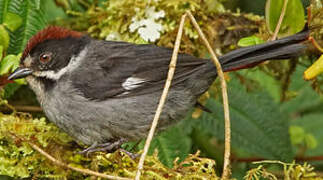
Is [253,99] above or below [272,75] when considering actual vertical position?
below

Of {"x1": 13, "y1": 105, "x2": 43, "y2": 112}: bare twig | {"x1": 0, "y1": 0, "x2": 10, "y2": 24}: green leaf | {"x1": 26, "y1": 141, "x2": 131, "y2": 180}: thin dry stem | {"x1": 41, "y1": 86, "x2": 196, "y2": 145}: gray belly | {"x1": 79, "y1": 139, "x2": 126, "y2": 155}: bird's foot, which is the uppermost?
{"x1": 0, "y1": 0, "x2": 10, "y2": 24}: green leaf

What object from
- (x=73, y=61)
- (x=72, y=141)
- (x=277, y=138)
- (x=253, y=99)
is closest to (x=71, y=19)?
(x=73, y=61)

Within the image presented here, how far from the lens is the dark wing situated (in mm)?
3146

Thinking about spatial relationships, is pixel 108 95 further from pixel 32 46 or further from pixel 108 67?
pixel 32 46

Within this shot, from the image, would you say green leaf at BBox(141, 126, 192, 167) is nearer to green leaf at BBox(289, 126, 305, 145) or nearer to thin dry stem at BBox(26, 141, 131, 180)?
thin dry stem at BBox(26, 141, 131, 180)

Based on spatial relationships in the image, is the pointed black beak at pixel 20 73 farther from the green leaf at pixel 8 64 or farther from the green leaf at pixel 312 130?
the green leaf at pixel 312 130

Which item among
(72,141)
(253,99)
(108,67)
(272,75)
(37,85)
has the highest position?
(272,75)

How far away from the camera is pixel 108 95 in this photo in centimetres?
312

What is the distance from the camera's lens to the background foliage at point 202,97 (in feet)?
9.96

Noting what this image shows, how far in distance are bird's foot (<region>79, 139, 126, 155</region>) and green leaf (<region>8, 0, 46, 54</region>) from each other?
1.06m

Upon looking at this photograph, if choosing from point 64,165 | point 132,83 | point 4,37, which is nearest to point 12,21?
point 4,37

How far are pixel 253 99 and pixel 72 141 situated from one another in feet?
4.98

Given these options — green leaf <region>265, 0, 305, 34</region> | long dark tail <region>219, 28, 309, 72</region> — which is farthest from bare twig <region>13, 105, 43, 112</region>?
green leaf <region>265, 0, 305, 34</region>

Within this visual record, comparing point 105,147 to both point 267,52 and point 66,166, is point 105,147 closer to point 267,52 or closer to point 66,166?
point 66,166
